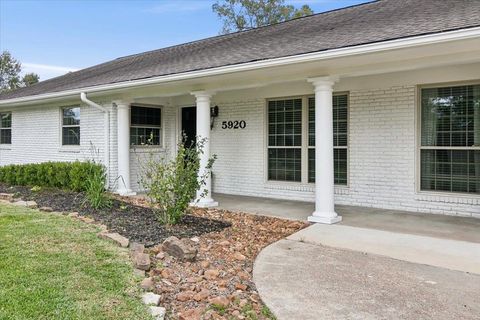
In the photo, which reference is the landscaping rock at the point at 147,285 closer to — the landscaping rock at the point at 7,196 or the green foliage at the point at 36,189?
the landscaping rock at the point at 7,196

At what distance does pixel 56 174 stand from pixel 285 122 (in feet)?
18.8

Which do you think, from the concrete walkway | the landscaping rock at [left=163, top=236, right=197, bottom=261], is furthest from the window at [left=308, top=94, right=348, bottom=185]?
the landscaping rock at [left=163, top=236, right=197, bottom=261]

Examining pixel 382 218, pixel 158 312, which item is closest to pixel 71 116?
pixel 382 218

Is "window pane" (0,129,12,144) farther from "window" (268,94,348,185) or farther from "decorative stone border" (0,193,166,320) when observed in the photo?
"window" (268,94,348,185)

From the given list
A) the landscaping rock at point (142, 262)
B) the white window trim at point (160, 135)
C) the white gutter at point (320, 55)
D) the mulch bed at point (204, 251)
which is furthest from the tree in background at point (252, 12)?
the landscaping rock at point (142, 262)

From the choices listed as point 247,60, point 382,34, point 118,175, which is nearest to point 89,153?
point 118,175

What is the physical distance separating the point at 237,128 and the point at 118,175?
10.7 feet

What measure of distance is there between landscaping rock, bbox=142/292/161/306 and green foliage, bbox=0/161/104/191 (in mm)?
5853

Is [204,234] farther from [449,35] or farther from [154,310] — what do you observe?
[449,35]

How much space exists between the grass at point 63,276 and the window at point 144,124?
5.14 metres

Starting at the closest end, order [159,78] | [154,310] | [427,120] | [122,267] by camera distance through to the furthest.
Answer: [154,310] → [122,267] → [427,120] → [159,78]

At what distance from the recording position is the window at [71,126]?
10.8 m

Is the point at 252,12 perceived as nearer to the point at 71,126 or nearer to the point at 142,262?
the point at 71,126

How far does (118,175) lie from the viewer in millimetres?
9773
